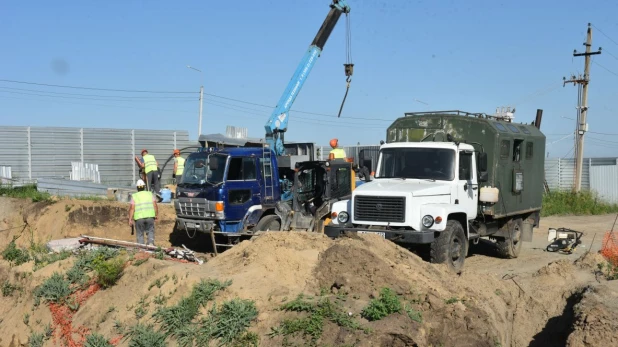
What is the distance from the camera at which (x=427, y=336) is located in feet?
24.9

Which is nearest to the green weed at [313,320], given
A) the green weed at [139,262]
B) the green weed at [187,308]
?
the green weed at [187,308]

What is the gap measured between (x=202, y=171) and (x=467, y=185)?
6.13 meters

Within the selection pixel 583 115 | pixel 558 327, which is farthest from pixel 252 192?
pixel 583 115

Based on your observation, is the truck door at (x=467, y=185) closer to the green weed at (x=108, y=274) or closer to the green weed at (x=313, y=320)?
the green weed at (x=313, y=320)

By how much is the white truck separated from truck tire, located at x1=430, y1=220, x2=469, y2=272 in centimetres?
2

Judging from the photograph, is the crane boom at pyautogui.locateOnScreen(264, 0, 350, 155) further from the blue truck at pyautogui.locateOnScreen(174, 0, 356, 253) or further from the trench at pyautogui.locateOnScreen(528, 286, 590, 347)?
the trench at pyautogui.locateOnScreen(528, 286, 590, 347)

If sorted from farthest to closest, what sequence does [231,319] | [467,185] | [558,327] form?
[467,185] < [558,327] < [231,319]

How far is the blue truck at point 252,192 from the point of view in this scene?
14.3 meters

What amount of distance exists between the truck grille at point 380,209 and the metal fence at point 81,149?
16029 mm

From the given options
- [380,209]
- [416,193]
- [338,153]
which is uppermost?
[338,153]

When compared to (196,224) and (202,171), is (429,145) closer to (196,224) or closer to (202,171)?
(202,171)

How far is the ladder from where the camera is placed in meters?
15.1

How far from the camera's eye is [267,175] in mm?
15219

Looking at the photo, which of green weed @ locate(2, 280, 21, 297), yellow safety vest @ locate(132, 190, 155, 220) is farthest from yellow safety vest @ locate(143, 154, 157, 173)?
green weed @ locate(2, 280, 21, 297)
